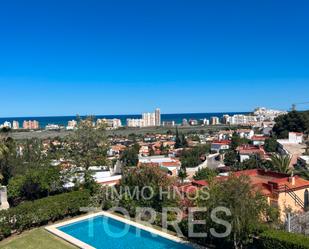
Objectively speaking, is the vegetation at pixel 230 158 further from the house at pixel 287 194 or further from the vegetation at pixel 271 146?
the house at pixel 287 194

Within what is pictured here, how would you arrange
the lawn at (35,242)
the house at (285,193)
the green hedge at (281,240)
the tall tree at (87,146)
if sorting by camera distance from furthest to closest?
the tall tree at (87,146)
the house at (285,193)
the lawn at (35,242)
the green hedge at (281,240)

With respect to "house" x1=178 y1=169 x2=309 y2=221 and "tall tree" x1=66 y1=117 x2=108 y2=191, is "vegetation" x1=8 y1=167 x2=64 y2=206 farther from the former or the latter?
"house" x1=178 y1=169 x2=309 y2=221

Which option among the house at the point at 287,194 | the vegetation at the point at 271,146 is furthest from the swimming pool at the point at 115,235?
the vegetation at the point at 271,146

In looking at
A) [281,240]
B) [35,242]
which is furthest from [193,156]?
[281,240]

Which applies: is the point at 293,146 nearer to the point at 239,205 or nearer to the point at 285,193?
the point at 285,193

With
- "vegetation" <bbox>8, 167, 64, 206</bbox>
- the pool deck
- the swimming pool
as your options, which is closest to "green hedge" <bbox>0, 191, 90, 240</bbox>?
the pool deck
